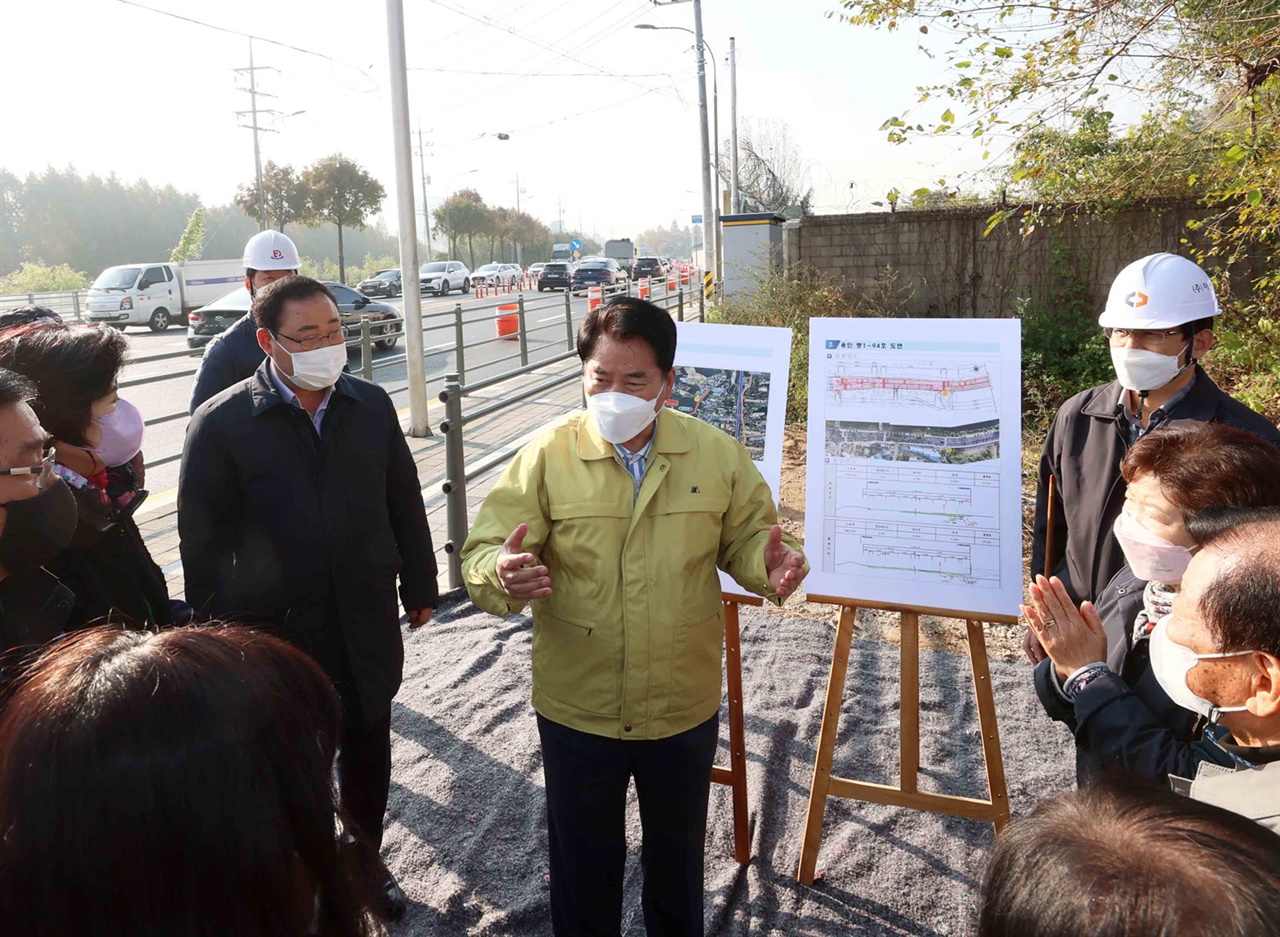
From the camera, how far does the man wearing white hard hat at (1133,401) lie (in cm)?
252

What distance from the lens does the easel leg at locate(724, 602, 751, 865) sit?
2896 millimetres

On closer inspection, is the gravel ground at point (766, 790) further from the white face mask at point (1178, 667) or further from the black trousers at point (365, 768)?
the white face mask at point (1178, 667)

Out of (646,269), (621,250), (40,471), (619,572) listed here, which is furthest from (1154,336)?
(621,250)

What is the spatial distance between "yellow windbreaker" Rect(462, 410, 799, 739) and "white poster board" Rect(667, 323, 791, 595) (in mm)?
961

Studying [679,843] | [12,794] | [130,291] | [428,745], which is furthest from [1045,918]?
[130,291]

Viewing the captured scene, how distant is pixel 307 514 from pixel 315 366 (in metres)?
0.44

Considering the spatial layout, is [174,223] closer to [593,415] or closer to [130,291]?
[130,291]

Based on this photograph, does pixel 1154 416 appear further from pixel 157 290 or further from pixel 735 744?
pixel 157 290

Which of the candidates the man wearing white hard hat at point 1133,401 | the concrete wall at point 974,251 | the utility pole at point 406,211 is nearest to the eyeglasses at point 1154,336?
the man wearing white hard hat at point 1133,401

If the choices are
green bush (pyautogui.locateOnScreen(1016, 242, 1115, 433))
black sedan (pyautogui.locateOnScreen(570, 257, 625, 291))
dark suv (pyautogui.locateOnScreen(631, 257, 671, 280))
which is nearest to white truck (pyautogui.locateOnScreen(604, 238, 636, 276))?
dark suv (pyautogui.locateOnScreen(631, 257, 671, 280))

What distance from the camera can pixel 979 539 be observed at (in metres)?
2.82

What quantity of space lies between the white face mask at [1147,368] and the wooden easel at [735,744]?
1.32 meters

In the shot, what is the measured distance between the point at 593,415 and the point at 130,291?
24.8m

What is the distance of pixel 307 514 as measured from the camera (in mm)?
2455
